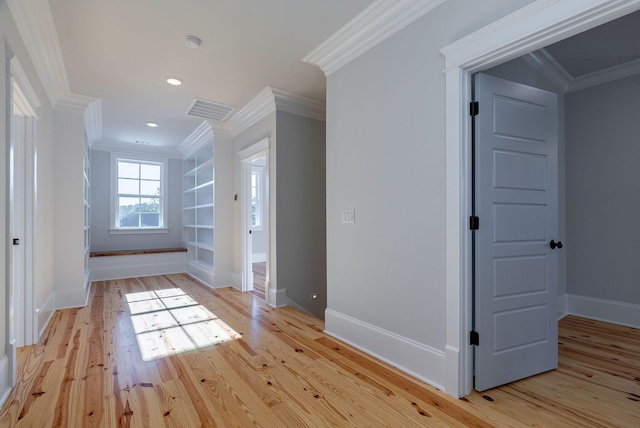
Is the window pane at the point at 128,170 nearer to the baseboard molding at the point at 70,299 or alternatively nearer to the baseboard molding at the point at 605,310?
the baseboard molding at the point at 70,299

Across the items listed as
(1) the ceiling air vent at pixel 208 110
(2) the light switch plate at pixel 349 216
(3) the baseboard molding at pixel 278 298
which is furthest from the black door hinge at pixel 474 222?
(1) the ceiling air vent at pixel 208 110

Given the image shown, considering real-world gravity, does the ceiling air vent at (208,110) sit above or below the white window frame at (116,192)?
above

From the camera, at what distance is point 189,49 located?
277 cm

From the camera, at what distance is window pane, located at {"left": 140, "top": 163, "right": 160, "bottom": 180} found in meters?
6.43

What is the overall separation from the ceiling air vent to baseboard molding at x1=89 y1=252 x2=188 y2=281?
301cm

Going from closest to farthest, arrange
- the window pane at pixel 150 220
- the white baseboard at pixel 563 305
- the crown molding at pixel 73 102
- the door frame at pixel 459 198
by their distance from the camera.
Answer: the door frame at pixel 459 198 < the white baseboard at pixel 563 305 < the crown molding at pixel 73 102 < the window pane at pixel 150 220

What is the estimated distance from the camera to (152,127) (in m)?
5.11

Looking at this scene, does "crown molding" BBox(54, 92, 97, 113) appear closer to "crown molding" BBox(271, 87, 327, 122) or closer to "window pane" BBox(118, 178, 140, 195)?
"crown molding" BBox(271, 87, 327, 122)

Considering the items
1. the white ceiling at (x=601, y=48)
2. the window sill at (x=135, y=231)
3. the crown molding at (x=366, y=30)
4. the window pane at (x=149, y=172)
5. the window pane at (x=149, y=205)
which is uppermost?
the white ceiling at (x=601, y=48)

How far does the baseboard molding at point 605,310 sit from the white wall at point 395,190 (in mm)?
2641

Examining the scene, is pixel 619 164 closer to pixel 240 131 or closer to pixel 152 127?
pixel 240 131

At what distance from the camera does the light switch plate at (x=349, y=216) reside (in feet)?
8.87

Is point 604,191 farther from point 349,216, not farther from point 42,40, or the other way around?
point 42,40

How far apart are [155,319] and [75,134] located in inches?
97.6
